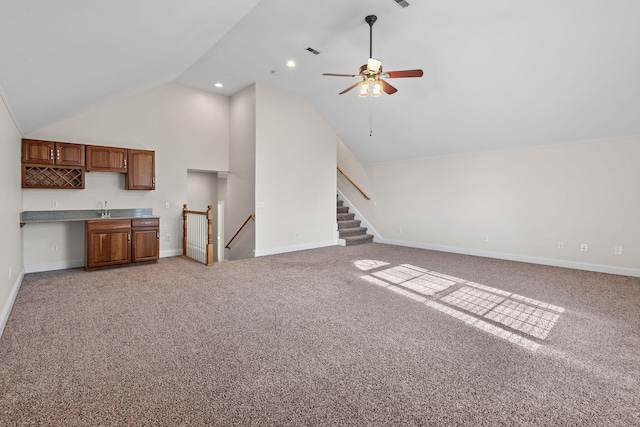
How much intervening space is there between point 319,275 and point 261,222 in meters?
2.23

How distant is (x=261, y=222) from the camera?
664 cm

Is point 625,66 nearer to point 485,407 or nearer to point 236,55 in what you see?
point 485,407

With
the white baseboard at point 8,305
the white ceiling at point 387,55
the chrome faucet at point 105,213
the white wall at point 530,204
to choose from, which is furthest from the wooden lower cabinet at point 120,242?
the white wall at point 530,204

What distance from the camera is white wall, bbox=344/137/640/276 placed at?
4.99m

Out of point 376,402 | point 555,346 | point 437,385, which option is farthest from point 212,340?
point 555,346

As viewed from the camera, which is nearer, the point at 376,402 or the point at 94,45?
the point at 376,402

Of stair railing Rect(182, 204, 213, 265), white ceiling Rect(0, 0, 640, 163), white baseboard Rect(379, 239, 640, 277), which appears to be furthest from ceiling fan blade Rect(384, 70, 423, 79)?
white baseboard Rect(379, 239, 640, 277)

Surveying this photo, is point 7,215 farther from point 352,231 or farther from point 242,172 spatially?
point 352,231

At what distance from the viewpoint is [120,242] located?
5.25m

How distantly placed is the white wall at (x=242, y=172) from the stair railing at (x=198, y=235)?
3.21ft

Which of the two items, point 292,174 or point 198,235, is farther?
point 292,174

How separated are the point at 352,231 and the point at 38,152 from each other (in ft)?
22.3

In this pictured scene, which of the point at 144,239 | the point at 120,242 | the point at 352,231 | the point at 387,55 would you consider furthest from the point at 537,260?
the point at 120,242

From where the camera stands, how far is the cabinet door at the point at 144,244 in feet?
17.7
